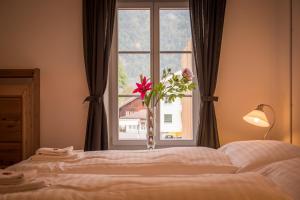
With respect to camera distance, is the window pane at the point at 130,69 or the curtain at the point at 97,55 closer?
the curtain at the point at 97,55

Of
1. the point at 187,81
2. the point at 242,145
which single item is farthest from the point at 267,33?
the point at 242,145

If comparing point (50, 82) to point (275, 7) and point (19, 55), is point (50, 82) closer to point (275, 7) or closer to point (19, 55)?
point (19, 55)

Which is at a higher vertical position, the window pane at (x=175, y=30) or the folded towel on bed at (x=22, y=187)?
the window pane at (x=175, y=30)

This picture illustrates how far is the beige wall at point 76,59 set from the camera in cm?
328

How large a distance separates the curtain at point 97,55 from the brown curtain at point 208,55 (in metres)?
0.90

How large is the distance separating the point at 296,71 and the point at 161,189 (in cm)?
191

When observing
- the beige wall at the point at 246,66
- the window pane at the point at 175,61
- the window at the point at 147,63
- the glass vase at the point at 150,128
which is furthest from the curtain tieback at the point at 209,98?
the glass vase at the point at 150,128

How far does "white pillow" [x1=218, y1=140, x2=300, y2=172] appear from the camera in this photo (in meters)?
1.97

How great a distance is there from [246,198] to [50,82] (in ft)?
8.13

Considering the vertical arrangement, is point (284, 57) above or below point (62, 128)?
above

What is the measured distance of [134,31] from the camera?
3449 millimetres

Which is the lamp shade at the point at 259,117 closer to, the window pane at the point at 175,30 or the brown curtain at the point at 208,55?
the brown curtain at the point at 208,55

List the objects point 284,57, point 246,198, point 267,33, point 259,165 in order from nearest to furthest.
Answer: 1. point 246,198
2. point 259,165
3. point 284,57
4. point 267,33

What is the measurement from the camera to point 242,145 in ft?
7.73
